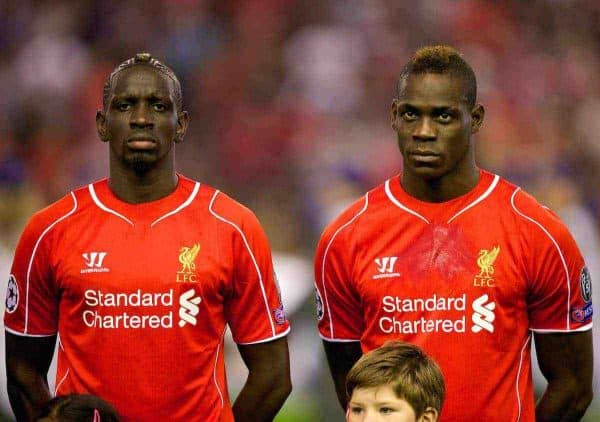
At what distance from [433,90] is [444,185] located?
1.14ft

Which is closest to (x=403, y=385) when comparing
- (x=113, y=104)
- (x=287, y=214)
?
(x=113, y=104)

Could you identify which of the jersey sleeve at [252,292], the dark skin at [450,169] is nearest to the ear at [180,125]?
the jersey sleeve at [252,292]

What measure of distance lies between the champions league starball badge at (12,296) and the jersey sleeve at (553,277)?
5.80ft

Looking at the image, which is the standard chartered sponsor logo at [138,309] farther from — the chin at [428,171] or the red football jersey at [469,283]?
the chin at [428,171]

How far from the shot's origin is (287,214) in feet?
29.3

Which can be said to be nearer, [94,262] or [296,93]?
[94,262]

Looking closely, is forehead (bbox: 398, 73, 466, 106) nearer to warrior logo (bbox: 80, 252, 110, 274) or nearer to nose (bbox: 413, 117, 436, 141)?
nose (bbox: 413, 117, 436, 141)

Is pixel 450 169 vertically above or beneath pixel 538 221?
above

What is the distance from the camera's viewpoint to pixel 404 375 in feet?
13.9

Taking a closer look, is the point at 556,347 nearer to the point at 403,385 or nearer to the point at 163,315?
the point at 403,385

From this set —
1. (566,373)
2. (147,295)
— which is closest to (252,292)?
(147,295)

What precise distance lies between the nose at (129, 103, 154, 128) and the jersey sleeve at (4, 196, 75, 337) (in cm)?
39

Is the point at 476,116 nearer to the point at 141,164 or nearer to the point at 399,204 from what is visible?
the point at 399,204

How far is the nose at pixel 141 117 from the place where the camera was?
189 inches
